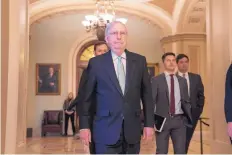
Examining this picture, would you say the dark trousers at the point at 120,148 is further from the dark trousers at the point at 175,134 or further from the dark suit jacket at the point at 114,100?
the dark trousers at the point at 175,134

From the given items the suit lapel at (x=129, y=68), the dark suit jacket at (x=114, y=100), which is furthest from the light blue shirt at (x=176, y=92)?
the suit lapel at (x=129, y=68)

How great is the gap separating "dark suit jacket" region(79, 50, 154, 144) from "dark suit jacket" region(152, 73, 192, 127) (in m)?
1.29

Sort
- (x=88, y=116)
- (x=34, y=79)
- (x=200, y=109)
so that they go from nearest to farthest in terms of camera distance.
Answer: (x=88, y=116), (x=200, y=109), (x=34, y=79)

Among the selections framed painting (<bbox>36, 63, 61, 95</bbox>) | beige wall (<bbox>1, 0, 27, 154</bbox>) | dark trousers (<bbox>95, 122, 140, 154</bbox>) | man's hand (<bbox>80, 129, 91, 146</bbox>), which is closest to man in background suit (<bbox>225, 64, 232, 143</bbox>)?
dark trousers (<bbox>95, 122, 140, 154</bbox>)

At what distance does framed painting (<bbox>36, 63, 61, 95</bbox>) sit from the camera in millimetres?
14391

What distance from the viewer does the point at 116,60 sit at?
9.77 ft

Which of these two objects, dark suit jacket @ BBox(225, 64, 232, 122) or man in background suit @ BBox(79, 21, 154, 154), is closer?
man in background suit @ BBox(79, 21, 154, 154)

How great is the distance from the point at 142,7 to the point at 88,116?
36.8ft

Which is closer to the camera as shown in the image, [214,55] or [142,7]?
[214,55]

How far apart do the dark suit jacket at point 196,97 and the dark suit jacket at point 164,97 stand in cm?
35

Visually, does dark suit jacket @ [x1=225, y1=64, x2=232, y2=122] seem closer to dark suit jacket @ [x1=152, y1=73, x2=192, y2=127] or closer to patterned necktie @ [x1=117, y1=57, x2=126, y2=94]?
dark suit jacket @ [x1=152, y1=73, x2=192, y2=127]

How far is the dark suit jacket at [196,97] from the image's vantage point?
470 cm

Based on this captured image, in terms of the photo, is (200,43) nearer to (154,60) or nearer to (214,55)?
(154,60)

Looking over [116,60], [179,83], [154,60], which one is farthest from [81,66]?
[116,60]
